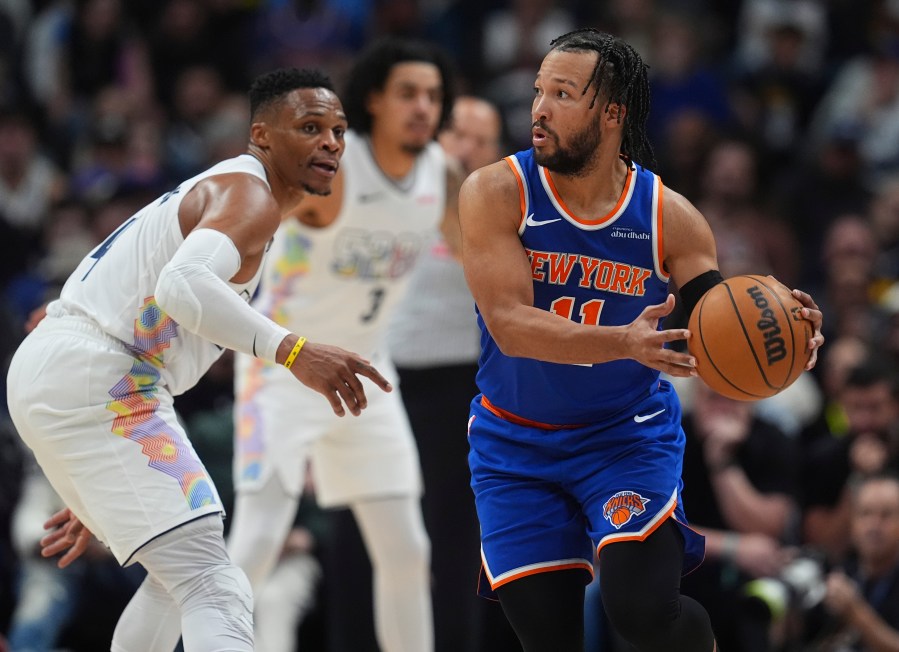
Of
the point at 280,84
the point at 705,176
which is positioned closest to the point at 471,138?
the point at 280,84

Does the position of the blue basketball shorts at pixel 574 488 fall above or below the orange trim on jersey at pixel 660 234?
below

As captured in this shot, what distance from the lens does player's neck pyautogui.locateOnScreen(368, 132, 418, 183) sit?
6172 millimetres

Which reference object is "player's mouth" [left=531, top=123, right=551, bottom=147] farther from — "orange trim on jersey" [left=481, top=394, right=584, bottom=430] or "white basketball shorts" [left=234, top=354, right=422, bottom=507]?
"white basketball shorts" [left=234, top=354, right=422, bottom=507]

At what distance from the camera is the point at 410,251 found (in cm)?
619

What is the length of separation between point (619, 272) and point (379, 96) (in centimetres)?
217

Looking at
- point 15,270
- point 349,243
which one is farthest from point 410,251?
point 15,270

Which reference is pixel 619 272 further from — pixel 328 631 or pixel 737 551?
pixel 328 631

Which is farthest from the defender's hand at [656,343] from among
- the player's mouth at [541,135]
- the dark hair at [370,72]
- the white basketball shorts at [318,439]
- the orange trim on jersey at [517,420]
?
the dark hair at [370,72]

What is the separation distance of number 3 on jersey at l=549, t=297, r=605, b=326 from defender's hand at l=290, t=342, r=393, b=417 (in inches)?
27.4

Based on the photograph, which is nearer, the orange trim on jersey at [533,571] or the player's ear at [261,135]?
the orange trim on jersey at [533,571]

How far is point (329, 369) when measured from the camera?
4094 mm

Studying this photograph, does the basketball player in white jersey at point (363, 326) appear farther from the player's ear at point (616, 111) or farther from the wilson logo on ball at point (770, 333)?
the wilson logo on ball at point (770, 333)

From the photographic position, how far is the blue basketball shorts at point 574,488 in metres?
4.41

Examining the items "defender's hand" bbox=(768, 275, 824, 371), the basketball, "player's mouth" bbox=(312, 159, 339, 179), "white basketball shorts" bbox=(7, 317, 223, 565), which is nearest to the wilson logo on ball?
the basketball
